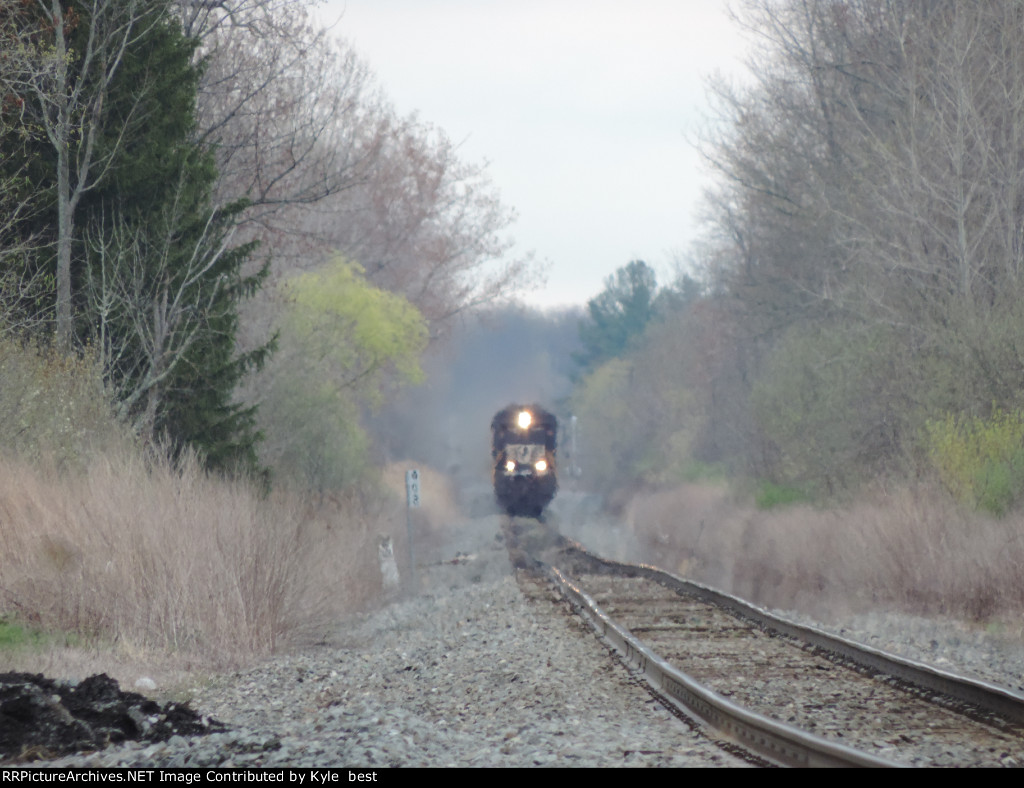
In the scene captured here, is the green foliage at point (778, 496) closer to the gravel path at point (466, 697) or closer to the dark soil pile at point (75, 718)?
the gravel path at point (466, 697)

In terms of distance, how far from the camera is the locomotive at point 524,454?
3931 centimetres

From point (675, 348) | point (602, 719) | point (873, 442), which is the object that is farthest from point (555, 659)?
point (675, 348)

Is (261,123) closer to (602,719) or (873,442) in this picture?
(873,442)

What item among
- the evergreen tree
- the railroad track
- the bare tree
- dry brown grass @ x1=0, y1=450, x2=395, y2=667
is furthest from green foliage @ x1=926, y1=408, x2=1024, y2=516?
the bare tree

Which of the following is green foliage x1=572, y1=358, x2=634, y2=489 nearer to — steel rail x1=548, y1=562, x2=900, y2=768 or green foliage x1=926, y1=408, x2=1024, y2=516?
green foliage x1=926, y1=408, x2=1024, y2=516

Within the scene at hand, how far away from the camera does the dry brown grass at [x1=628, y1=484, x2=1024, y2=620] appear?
15.0 metres

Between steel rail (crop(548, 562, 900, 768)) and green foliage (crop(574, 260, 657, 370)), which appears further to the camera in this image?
green foliage (crop(574, 260, 657, 370))

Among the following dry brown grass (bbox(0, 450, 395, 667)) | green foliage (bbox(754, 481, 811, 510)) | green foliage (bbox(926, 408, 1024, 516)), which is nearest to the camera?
dry brown grass (bbox(0, 450, 395, 667))

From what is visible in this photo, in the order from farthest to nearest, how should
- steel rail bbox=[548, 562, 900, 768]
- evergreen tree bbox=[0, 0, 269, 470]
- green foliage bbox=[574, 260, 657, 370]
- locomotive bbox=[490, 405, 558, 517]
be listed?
green foliage bbox=[574, 260, 657, 370]
locomotive bbox=[490, 405, 558, 517]
evergreen tree bbox=[0, 0, 269, 470]
steel rail bbox=[548, 562, 900, 768]

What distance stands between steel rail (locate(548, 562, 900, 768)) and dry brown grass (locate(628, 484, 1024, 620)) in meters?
5.62

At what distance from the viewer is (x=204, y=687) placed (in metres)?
10.7

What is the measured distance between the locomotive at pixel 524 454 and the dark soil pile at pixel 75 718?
101ft

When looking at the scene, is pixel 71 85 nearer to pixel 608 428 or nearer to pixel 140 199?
pixel 140 199

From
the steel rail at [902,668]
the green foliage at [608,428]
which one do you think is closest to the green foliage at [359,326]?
the green foliage at [608,428]
